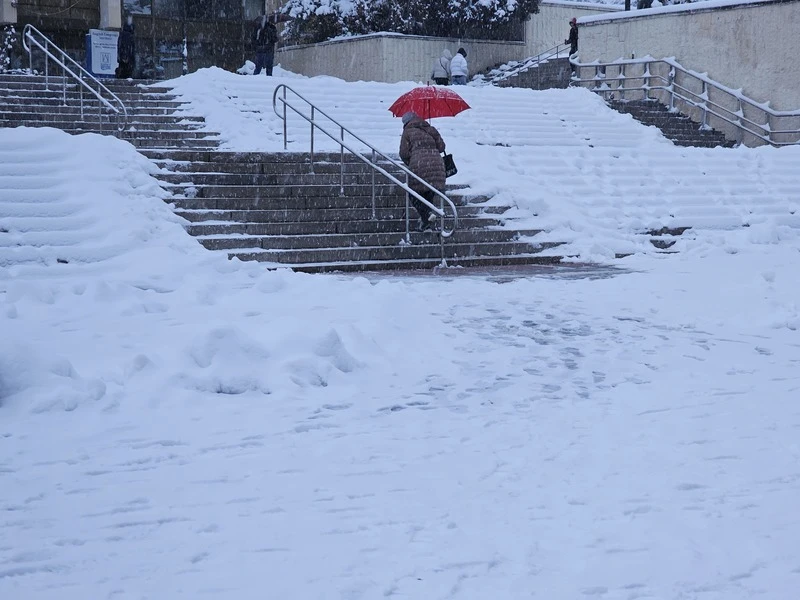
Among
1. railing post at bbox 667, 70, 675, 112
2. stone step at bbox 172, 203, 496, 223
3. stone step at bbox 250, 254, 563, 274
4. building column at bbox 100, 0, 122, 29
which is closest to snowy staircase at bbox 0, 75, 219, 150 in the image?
stone step at bbox 172, 203, 496, 223

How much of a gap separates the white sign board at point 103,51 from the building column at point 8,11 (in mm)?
2797

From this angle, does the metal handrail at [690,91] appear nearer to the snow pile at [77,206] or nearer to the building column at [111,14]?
the building column at [111,14]

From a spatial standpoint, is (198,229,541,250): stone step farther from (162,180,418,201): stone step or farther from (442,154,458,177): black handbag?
(162,180,418,201): stone step

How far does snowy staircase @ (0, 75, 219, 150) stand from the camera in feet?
49.5

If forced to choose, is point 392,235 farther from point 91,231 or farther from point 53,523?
point 53,523

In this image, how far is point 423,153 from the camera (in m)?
13.1

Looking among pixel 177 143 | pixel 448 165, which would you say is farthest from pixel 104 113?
pixel 448 165

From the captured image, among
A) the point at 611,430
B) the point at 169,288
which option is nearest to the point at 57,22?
the point at 169,288

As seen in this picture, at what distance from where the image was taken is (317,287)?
880 cm

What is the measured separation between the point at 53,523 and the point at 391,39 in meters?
23.8

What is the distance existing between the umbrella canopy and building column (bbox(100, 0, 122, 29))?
46.6ft

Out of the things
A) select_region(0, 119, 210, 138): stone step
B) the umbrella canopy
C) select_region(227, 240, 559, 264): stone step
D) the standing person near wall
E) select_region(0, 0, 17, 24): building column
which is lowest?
select_region(227, 240, 559, 264): stone step

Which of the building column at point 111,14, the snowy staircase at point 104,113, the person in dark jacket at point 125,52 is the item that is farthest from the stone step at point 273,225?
the building column at point 111,14

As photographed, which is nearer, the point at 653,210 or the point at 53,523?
the point at 53,523
